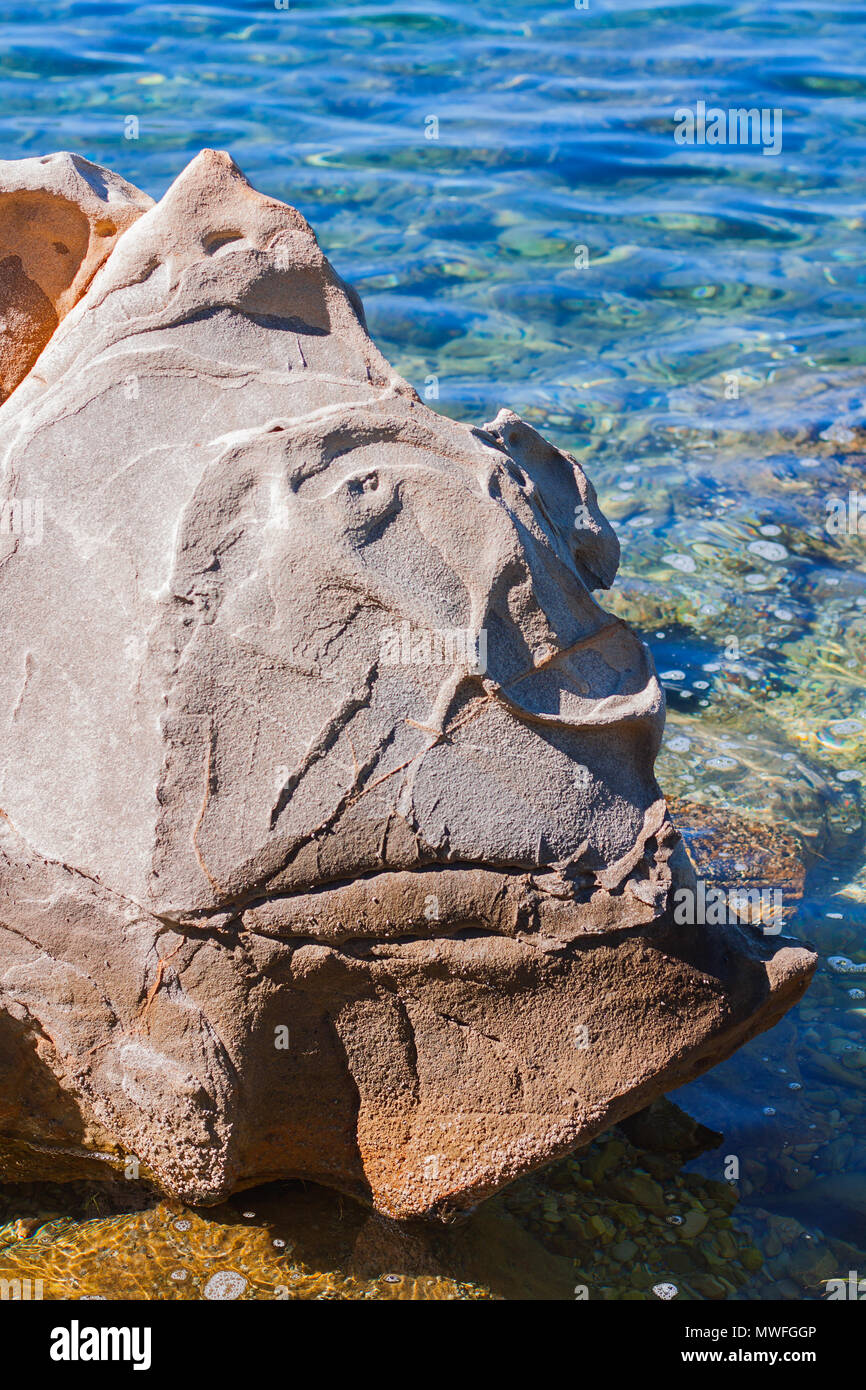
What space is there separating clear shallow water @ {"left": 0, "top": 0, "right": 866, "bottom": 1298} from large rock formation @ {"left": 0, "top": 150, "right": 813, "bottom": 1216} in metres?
0.55

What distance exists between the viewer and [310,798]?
2.51 meters

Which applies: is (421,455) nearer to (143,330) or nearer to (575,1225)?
(143,330)

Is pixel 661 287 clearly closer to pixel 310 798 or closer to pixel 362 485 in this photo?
pixel 362 485

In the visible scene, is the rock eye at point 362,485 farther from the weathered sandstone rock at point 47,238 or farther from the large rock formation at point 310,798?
the weathered sandstone rock at point 47,238

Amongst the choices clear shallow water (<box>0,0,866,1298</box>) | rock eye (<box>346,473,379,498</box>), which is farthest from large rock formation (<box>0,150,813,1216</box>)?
clear shallow water (<box>0,0,866,1298</box>)

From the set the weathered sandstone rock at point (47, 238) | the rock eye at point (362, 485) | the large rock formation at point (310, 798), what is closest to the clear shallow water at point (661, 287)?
the large rock formation at point (310, 798)

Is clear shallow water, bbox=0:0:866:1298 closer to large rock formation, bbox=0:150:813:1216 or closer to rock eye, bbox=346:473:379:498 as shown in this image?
large rock formation, bbox=0:150:813:1216

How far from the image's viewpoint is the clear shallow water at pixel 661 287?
3988mm

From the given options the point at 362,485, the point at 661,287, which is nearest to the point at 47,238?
the point at 362,485

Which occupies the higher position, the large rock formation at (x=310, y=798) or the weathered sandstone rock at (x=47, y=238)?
the weathered sandstone rock at (x=47, y=238)

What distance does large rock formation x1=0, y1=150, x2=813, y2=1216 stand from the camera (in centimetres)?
252

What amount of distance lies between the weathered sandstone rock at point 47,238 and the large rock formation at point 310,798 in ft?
1.85

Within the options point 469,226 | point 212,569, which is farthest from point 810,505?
point 212,569

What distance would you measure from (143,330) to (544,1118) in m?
1.88
